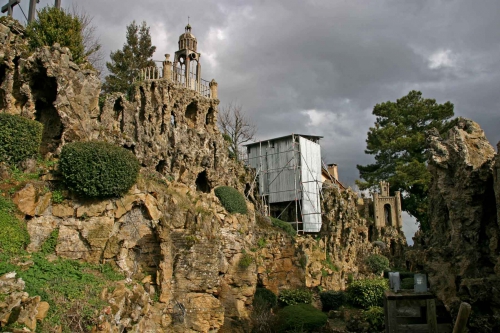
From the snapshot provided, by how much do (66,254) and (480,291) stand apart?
12.0 m

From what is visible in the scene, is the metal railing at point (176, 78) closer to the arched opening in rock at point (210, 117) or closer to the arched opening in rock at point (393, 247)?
the arched opening in rock at point (210, 117)

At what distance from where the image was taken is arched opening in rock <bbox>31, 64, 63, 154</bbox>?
55.0ft

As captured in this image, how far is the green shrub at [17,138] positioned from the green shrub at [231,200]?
33.6 feet

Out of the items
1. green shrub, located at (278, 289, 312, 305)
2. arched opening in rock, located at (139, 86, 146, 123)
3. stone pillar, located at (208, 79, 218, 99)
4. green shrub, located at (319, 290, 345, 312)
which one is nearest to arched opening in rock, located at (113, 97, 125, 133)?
arched opening in rock, located at (139, 86, 146, 123)

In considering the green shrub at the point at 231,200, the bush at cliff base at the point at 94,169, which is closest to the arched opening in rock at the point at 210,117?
the green shrub at the point at 231,200

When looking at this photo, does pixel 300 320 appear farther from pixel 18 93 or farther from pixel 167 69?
pixel 167 69

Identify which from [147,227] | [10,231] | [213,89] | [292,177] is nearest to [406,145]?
[292,177]

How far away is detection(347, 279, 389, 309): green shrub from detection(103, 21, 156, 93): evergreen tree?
24221mm

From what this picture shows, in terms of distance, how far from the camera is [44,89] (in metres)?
17.3

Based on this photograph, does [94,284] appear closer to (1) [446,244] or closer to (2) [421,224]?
(1) [446,244]

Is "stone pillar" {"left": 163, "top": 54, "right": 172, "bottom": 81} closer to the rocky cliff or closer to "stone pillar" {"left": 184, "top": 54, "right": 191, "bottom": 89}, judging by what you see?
"stone pillar" {"left": 184, "top": 54, "right": 191, "bottom": 89}

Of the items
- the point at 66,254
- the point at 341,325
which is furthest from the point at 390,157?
the point at 66,254

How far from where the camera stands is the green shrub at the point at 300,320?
1662cm

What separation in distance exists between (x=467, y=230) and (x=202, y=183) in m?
18.3
